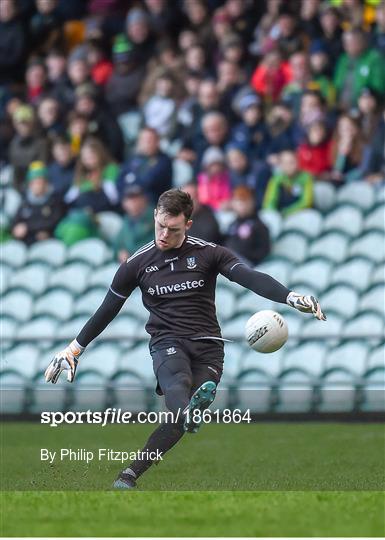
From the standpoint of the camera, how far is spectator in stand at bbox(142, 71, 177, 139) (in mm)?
17359

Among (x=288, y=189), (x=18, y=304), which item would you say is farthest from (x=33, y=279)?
(x=288, y=189)

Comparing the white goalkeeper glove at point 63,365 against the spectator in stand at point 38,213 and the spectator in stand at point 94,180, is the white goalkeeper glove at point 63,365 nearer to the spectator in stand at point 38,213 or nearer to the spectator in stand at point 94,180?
the spectator in stand at point 94,180

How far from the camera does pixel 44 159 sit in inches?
709

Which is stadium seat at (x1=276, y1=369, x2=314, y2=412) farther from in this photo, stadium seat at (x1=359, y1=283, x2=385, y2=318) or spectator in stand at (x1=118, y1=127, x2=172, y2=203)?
spectator in stand at (x1=118, y1=127, x2=172, y2=203)

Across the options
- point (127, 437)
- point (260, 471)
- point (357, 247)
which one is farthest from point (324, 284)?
point (260, 471)

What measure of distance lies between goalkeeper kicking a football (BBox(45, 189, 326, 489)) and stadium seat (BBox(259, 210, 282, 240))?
6.62 meters

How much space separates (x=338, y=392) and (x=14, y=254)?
5.07 meters

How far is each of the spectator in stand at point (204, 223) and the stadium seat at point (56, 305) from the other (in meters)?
1.87

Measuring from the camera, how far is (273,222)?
15.4m

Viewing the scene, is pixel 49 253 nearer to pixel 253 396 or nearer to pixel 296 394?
pixel 253 396

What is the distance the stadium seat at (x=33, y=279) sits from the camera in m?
16.1

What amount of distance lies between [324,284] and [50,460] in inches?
202

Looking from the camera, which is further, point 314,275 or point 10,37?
point 10,37

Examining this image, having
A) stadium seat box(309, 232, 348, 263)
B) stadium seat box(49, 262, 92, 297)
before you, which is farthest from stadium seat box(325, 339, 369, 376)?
stadium seat box(49, 262, 92, 297)
